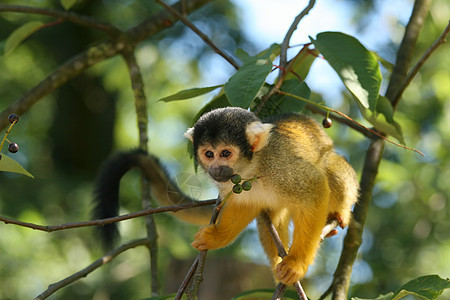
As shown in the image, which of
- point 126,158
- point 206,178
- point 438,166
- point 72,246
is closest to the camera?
point 206,178

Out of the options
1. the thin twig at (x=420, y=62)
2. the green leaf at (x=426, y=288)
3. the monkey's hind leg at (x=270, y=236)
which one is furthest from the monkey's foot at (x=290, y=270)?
the thin twig at (x=420, y=62)

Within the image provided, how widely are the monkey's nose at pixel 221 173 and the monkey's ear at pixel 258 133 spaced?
0.56 ft

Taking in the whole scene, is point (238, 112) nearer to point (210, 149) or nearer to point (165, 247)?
point (210, 149)

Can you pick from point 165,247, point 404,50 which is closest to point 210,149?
point 404,50

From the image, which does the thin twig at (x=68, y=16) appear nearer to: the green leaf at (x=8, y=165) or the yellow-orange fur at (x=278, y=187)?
the yellow-orange fur at (x=278, y=187)

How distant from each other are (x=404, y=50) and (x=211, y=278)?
304cm

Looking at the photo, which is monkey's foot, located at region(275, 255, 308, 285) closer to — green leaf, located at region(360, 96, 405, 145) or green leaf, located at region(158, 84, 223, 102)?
green leaf, located at region(360, 96, 405, 145)

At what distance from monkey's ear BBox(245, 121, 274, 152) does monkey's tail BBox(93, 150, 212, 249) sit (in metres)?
0.38

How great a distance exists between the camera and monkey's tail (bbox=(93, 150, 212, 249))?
261cm

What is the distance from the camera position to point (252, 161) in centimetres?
246

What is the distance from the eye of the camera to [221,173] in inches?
90.6

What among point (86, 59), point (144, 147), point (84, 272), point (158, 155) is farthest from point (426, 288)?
point (158, 155)

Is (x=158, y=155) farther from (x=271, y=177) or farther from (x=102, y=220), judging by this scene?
(x=102, y=220)

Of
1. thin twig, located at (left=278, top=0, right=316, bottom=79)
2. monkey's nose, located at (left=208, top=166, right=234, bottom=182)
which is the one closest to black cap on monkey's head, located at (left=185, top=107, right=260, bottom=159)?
monkey's nose, located at (left=208, top=166, right=234, bottom=182)
